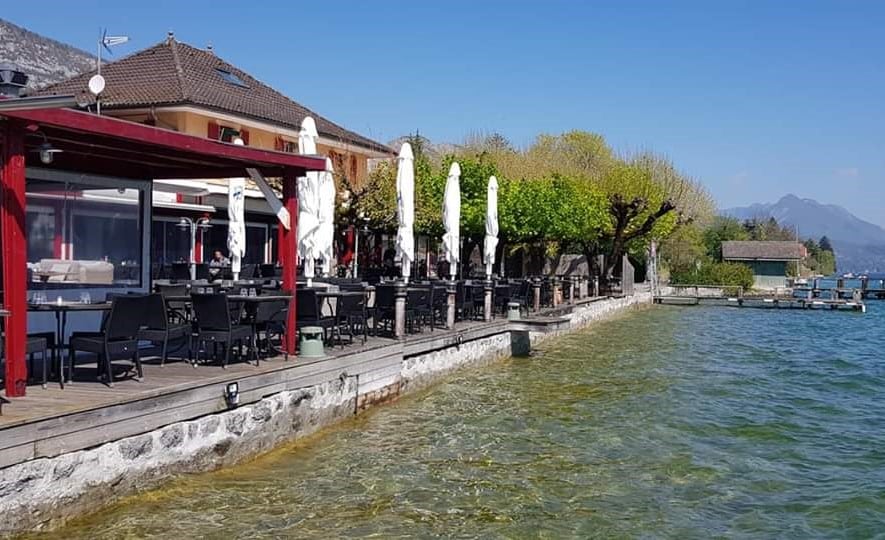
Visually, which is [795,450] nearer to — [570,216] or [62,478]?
[62,478]

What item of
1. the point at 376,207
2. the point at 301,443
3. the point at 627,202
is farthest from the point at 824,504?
the point at 627,202

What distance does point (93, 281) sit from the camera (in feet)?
34.2

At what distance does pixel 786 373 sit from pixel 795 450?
8272 millimetres

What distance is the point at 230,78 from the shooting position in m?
29.6

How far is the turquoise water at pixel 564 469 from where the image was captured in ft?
23.6

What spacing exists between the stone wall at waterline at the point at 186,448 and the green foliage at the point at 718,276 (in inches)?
1661

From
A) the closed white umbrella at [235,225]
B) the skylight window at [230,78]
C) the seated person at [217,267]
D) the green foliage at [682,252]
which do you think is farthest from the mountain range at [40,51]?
the closed white umbrella at [235,225]

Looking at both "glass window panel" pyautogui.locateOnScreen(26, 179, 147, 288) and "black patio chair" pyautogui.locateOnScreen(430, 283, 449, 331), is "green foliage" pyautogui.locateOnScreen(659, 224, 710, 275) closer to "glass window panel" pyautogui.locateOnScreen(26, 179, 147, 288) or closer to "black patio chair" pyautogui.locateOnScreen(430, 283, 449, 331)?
"black patio chair" pyautogui.locateOnScreen(430, 283, 449, 331)

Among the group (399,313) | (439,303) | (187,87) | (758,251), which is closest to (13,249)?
(399,313)

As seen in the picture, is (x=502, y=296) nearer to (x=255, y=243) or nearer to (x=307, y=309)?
(x=307, y=309)

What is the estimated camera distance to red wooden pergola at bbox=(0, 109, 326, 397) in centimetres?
692

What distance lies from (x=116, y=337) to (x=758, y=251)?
6277cm

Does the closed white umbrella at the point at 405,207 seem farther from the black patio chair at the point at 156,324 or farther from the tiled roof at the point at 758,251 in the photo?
the tiled roof at the point at 758,251

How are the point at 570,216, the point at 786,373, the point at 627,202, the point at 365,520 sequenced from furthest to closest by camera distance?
the point at 627,202
the point at 570,216
the point at 786,373
the point at 365,520
